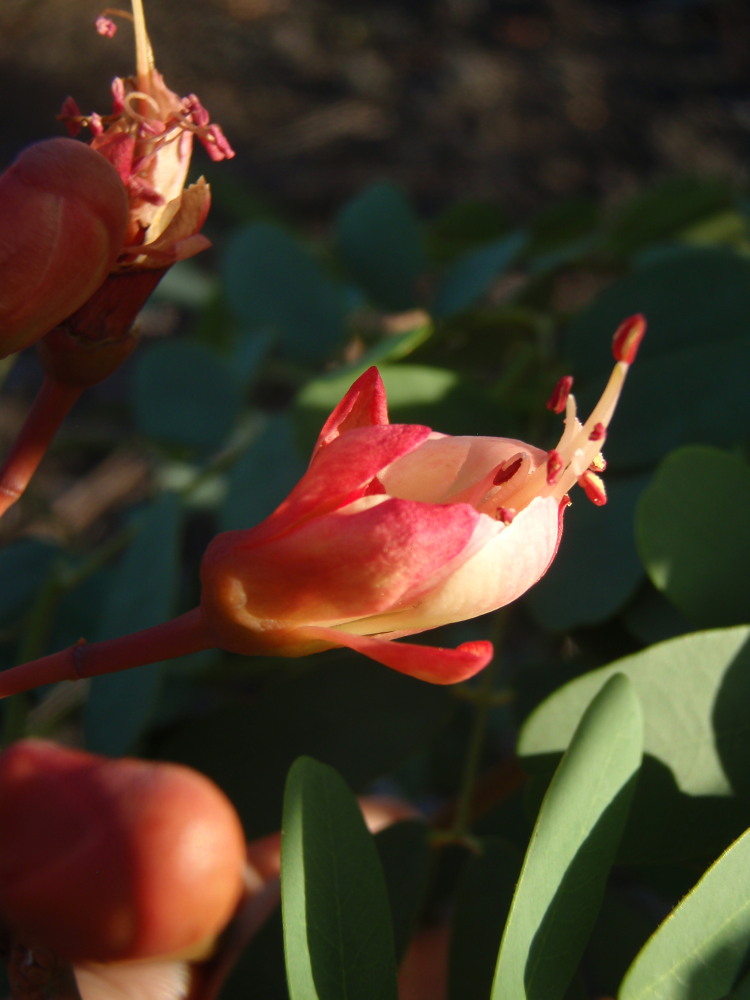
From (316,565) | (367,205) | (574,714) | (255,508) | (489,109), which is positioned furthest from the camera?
(489,109)

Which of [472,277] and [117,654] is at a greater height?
[117,654]

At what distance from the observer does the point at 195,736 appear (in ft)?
1.84

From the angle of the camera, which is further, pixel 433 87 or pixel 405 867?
pixel 433 87

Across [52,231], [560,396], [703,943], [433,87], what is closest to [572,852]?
[703,943]

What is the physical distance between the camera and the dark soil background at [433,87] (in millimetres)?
1619

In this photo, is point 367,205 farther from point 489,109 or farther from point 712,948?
point 489,109

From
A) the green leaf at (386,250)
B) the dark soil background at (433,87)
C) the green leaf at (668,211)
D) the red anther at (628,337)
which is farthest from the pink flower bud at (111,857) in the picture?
the dark soil background at (433,87)

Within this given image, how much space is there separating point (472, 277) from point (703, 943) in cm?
49

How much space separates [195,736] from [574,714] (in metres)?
0.24

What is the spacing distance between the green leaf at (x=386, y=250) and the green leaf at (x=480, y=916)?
0.50 metres

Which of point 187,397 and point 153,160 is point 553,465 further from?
point 187,397

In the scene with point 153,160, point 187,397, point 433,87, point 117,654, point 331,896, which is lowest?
point 433,87

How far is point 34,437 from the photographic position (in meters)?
0.36

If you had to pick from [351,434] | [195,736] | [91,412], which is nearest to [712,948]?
[351,434]
